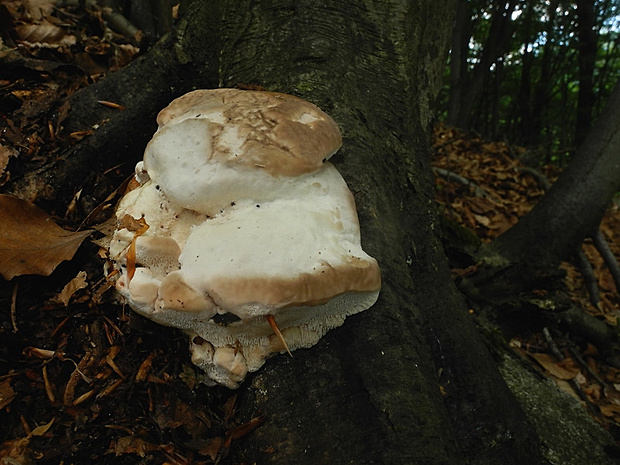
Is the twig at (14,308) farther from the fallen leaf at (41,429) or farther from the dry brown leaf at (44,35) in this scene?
the dry brown leaf at (44,35)

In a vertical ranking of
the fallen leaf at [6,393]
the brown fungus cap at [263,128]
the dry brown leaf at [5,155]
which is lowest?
the fallen leaf at [6,393]

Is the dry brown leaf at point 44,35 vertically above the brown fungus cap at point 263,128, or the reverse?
the brown fungus cap at point 263,128

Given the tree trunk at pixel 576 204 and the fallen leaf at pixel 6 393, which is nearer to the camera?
the fallen leaf at pixel 6 393

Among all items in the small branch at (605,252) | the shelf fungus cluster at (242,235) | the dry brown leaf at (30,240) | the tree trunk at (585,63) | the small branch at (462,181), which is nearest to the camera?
the shelf fungus cluster at (242,235)

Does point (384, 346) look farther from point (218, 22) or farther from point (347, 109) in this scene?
point (218, 22)

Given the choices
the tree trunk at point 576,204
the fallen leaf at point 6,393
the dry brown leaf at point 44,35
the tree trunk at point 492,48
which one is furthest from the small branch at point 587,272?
the tree trunk at point 492,48

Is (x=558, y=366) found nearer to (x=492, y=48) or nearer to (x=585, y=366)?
(x=585, y=366)
